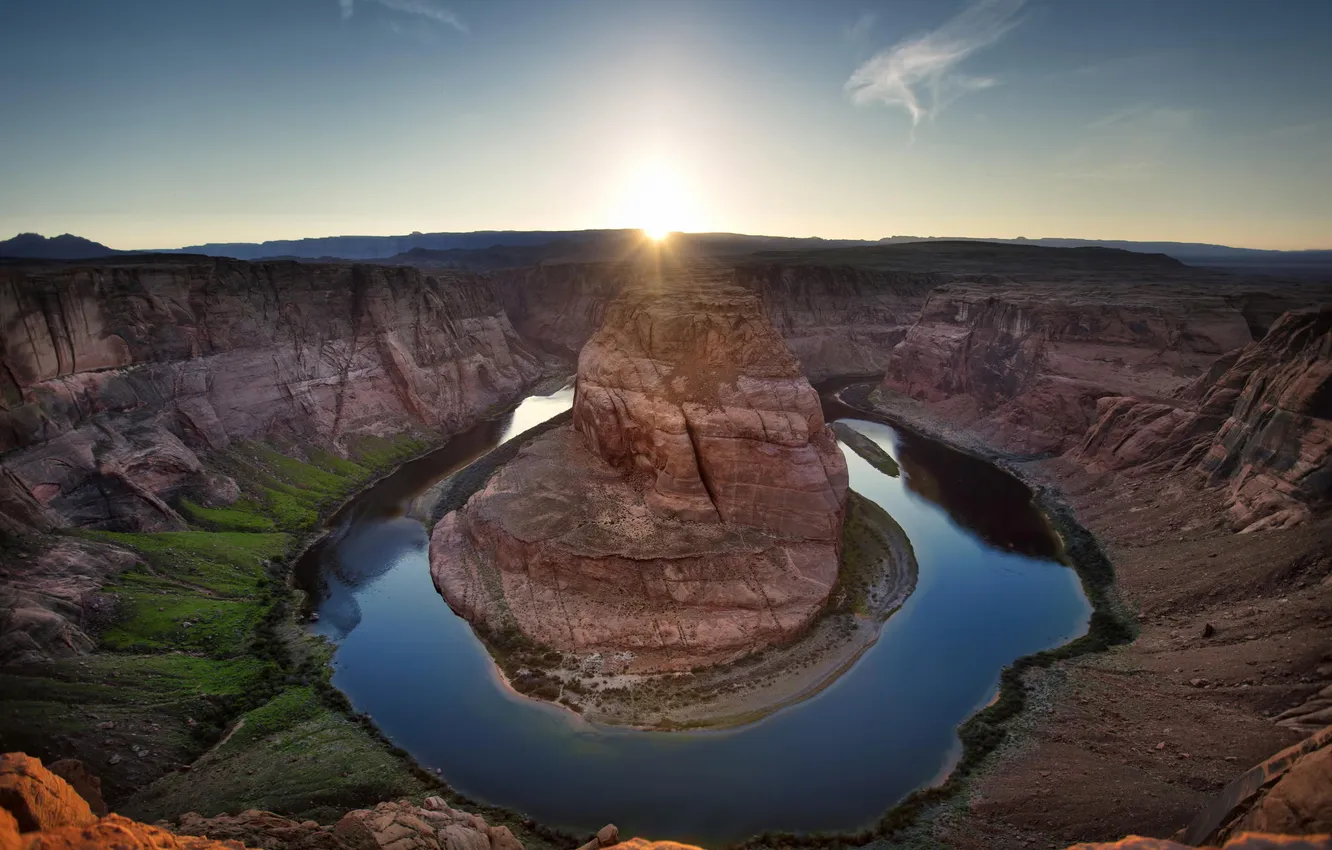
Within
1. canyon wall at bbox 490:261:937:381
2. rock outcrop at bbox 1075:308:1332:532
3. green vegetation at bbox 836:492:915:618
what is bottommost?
green vegetation at bbox 836:492:915:618

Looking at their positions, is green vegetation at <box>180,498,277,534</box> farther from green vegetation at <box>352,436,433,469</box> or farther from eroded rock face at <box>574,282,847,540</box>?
eroded rock face at <box>574,282,847,540</box>

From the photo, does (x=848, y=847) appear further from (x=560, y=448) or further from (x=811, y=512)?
(x=560, y=448)

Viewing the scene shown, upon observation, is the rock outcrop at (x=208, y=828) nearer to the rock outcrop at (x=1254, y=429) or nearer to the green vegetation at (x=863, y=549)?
the green vegetation at (x=863, y=549)

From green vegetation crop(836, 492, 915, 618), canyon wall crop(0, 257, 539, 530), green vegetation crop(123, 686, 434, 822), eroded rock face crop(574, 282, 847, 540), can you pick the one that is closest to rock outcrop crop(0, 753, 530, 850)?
green vegetation crop(123, 686, 434, 822)

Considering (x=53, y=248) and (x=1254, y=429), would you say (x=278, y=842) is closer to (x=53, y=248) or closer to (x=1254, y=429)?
(x=1254, y=429)

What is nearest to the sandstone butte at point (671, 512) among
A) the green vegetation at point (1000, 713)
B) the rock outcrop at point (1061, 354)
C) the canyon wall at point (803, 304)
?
the green vegetation at point (1000, 713)

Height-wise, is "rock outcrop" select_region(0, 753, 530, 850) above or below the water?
above

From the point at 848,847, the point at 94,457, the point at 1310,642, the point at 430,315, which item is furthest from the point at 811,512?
the point at 430,315

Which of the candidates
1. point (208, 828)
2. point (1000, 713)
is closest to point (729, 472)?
point (1000, 713)
